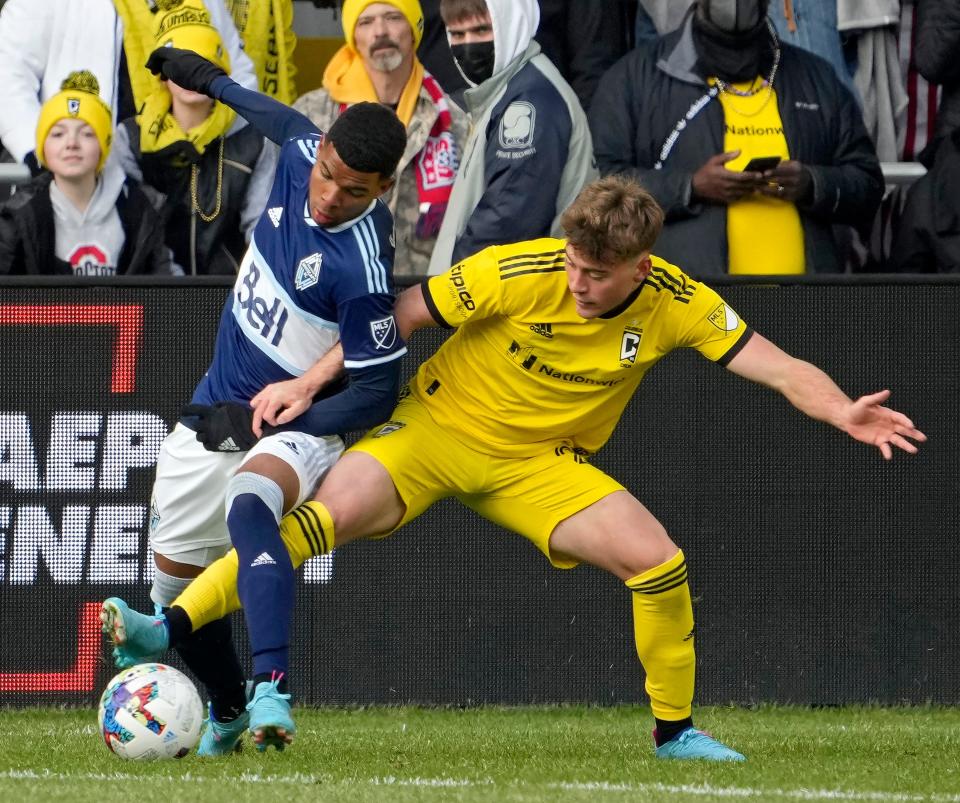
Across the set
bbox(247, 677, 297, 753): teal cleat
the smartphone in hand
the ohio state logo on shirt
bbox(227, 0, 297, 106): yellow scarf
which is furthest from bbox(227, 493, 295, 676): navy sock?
bbox(227, 0, 297, 106): yellow scarf

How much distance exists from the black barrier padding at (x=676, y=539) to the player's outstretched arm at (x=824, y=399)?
56.9 inches

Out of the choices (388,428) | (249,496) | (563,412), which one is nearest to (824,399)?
(563,412)

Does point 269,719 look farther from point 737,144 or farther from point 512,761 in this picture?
point 737,144

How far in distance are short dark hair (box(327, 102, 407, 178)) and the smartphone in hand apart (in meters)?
2.50

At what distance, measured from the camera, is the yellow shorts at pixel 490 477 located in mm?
5984

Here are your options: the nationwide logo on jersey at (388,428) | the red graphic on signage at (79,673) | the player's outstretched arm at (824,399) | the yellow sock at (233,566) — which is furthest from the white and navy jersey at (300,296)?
the red graphic on signage at (79,673)

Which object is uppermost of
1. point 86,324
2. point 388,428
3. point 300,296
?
point 300,296

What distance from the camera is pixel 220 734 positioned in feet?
19.7

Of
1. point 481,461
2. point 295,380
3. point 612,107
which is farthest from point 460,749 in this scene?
point 612,107

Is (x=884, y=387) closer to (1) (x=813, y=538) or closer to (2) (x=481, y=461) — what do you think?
(1) (x=813, y=538)

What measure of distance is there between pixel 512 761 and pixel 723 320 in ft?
5.26

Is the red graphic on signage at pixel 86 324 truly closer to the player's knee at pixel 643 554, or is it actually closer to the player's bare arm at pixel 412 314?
the player's bare arm at pixel 412 314

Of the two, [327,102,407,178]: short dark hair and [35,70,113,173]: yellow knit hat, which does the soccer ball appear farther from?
[35,70,113,173]: yellow knit hat

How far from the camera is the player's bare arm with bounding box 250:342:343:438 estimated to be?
5691 millimetres
